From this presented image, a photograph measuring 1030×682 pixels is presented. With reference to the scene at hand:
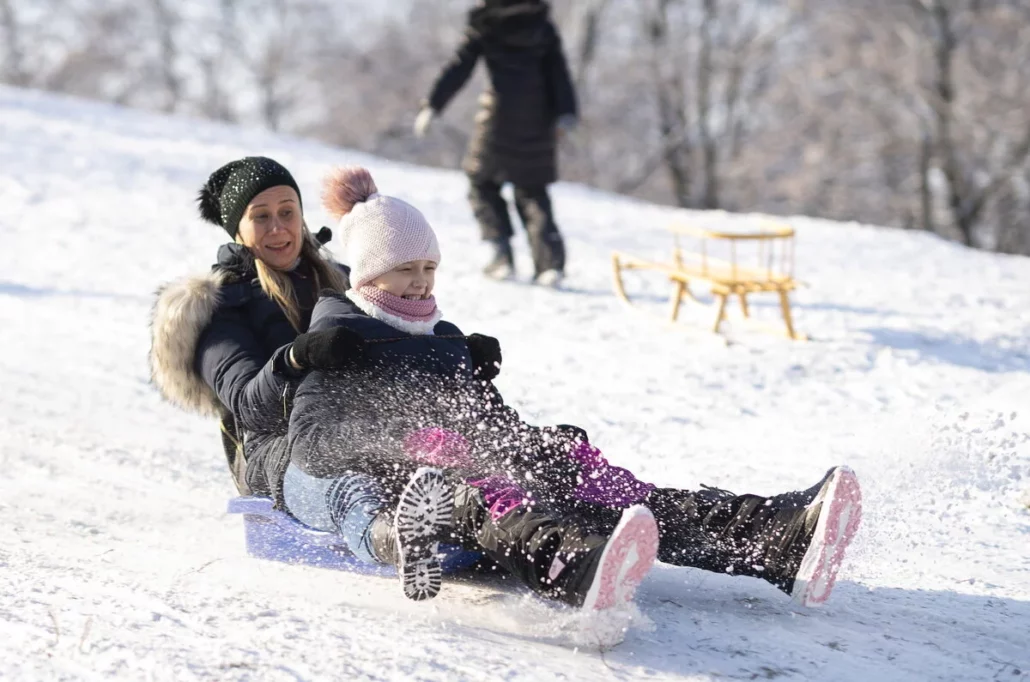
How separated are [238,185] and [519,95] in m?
3.52

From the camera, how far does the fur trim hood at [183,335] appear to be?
9.68 feet

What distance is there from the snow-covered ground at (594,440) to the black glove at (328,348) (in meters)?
0.50

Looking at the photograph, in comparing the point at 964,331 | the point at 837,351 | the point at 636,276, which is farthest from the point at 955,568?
the point at 636,276

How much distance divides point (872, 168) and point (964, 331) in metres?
15.1

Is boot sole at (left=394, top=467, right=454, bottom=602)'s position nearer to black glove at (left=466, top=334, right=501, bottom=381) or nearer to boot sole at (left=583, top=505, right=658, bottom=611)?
boot sole at (left=583, top=505, right=658, bottom=611)

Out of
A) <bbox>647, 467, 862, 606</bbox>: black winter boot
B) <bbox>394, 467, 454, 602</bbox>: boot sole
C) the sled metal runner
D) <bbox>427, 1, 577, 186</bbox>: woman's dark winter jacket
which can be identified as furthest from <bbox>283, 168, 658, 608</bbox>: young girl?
<bbox>427, 1, 577, 186</bbox>: woman's dark winter jacket

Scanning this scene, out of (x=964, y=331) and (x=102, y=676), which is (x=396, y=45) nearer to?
(x=964, y=331)

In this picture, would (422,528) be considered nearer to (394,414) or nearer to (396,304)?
(394,414)

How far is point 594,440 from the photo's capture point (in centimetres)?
421

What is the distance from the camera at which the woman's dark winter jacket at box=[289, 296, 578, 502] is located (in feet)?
8.42

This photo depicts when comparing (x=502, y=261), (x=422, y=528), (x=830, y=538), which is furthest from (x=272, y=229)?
(x=502, y=261)

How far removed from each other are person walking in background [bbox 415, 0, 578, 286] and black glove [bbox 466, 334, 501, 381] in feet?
12.2

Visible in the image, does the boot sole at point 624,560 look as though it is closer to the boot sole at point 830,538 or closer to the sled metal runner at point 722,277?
the boot sole at point 830,538

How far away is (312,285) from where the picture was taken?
3156 millimetres
